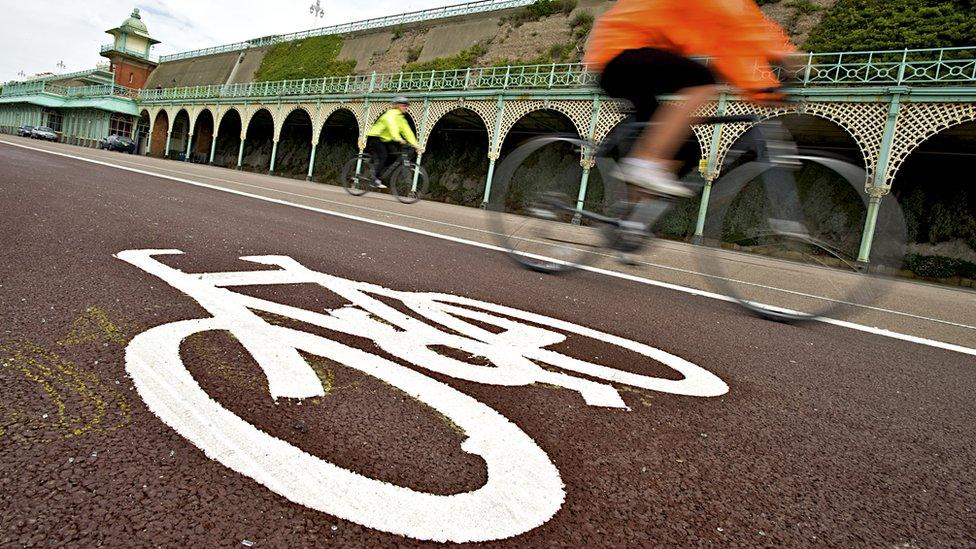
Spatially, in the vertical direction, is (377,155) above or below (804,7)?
below

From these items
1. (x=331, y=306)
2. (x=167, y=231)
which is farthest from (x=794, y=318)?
(x=167, y=231)

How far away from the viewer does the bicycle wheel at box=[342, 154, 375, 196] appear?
37.9ft

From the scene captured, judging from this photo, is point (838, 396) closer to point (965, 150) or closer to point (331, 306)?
point (331, 306)

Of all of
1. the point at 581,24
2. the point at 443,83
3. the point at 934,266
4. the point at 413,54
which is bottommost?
the point at 934,266

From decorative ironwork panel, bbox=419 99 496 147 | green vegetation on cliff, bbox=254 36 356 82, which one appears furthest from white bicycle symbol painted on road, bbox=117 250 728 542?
green vegetation on cliff, bbox=254 36 356 82

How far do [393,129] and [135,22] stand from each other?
68.8 m

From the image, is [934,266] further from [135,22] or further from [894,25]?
[135,22]

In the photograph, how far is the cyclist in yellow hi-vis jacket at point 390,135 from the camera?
35.0ft

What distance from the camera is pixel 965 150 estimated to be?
50.2ft

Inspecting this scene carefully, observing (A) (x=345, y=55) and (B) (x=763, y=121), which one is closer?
(B) (x=763, y=121)

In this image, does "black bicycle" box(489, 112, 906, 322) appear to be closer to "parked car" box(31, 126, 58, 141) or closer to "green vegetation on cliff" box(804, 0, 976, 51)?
"green vegetation on cliff" box(804, 0, 976, 51)

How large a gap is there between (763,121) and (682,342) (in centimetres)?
160

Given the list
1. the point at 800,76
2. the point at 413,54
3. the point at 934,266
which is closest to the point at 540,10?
the point at 413,54

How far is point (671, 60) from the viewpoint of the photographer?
317cm
